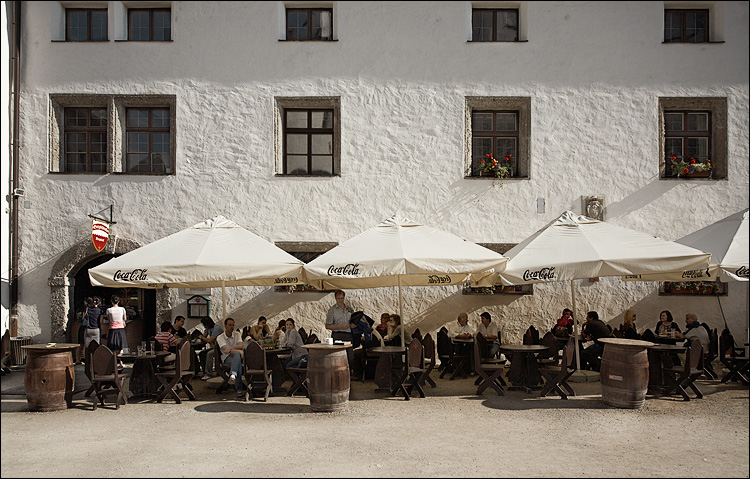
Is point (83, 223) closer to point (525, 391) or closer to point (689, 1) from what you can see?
point (525, 391)

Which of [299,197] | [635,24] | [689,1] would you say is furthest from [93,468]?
[689,1]

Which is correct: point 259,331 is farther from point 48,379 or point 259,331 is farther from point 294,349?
point 48,379

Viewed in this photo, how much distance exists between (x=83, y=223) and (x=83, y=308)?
2.35 m

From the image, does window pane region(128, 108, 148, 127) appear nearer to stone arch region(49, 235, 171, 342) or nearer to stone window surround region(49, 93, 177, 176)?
stone window surround region(49, 93, 177, 176)

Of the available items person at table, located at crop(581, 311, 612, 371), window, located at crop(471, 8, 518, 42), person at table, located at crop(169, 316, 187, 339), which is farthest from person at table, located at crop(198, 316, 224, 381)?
window, located at crop(471, 8, 518, 42)

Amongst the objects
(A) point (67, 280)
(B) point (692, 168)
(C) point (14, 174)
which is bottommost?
(A) point (67, 280)

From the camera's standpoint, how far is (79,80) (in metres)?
15.1

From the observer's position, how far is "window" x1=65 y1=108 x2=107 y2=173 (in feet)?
50.3

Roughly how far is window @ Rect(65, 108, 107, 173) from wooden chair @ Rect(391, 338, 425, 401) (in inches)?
Result: 359

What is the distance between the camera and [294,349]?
10703 mm

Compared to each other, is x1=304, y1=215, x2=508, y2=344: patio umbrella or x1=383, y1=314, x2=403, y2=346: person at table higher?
x1=304, y1=215, x2=508, y2=344: patio umbrella

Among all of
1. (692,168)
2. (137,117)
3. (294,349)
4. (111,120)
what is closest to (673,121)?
(692,168)

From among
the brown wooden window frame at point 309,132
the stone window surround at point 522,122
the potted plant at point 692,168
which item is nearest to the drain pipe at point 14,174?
the brown wooden window frame at point 309,132

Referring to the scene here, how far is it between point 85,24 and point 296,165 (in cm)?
582
